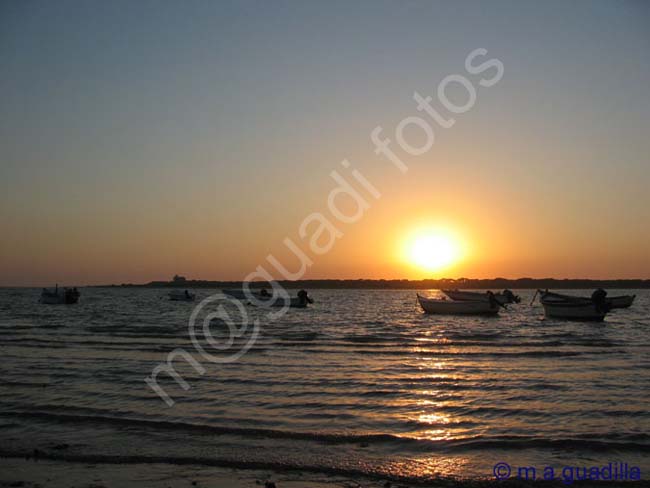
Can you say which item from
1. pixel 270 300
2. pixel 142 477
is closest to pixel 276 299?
pixel 270 300

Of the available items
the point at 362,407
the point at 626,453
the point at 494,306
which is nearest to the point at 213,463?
the point at 362,407

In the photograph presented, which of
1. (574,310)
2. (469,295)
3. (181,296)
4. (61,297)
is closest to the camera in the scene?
(574,310)

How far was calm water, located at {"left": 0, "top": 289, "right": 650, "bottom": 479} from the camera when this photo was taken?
967cm

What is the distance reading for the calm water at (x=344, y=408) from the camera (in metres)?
9.67

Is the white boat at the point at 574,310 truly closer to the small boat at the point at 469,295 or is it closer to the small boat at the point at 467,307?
the small boat at the point at 467,307

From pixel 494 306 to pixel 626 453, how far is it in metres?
44.0

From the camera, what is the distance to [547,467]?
9.06 metres

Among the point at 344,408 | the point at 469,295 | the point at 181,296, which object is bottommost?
the point at 344,408

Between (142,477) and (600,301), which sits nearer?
(142,477)

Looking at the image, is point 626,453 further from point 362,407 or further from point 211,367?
point 211,367

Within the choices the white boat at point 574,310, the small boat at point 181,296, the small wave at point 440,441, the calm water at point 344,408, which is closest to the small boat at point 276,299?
the small boat at point 181,296

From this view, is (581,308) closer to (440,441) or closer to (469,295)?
(469,295)

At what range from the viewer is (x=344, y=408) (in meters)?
13.2

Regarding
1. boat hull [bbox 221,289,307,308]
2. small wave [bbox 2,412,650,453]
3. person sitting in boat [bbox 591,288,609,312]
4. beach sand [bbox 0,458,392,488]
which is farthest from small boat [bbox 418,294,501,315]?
beach sand [bbox 0,458,392,488]
